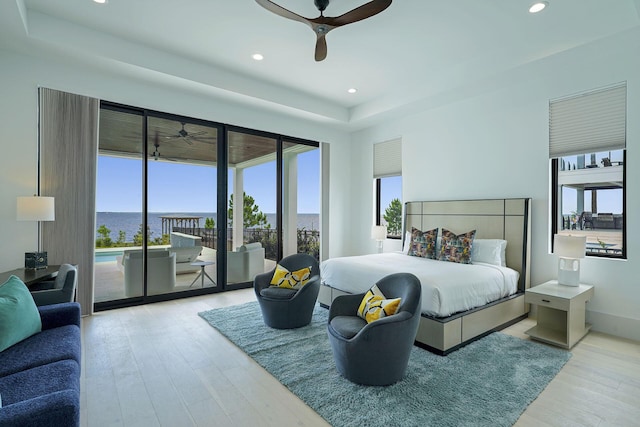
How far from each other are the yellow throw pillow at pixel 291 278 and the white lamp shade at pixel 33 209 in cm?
249

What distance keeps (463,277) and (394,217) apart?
Result: 2.87 metres

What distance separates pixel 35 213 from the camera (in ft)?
10.9

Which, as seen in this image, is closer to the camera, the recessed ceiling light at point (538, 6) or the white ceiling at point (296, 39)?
the recessed ceiling light at point (538, 6)

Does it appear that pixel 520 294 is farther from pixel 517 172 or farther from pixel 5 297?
pixel 5 297

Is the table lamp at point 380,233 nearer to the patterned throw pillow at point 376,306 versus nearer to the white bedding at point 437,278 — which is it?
the white bedding at point 437,278

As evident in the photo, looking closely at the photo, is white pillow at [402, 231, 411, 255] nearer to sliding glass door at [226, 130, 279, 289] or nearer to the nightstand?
the nightstand

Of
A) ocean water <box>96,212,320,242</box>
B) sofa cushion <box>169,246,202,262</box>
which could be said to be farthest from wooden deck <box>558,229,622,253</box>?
ocean water <box>96,212,320,242</box>

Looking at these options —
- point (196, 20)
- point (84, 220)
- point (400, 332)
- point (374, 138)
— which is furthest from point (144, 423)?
point (374, 138)

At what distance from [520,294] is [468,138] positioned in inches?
91.3

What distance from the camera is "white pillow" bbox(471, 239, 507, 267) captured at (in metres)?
4.13

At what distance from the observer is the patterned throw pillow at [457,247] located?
13.5ft

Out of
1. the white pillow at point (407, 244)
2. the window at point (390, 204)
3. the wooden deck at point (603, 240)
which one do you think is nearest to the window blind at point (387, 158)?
the window at point (390, 204)

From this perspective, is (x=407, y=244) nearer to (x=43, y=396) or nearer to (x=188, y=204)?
(x=188, y=204)

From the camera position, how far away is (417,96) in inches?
192
